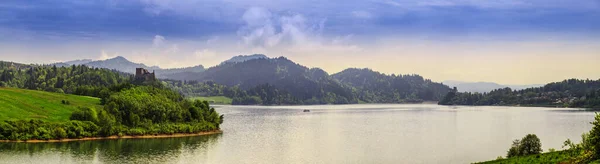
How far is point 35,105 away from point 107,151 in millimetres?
38519

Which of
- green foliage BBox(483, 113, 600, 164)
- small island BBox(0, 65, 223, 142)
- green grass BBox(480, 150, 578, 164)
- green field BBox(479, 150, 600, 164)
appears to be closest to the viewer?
green foliage BBox(483, 113, 600, 164)

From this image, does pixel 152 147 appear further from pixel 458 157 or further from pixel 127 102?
pixel 458 157

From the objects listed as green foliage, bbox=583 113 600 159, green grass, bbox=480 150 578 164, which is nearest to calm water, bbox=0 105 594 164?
green grass, bbox=480 150 578 164

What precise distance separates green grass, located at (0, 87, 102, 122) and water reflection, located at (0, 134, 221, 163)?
14.3 m

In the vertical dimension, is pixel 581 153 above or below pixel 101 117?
below

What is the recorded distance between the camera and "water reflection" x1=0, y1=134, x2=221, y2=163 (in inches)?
3137

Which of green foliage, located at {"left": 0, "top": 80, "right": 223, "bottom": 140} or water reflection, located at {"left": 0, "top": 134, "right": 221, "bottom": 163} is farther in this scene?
green foliage, located at {"left": 0, "top": 80, "right": 223, "bottom": 140}

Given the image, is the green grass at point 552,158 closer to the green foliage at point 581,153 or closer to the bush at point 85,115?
the green foliage at point 581,153

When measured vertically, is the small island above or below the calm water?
above

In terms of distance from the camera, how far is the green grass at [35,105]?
108 m

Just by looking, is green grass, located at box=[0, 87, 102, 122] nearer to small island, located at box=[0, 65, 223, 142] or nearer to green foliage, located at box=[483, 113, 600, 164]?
small island, located at box=[0, 65, 223, 142]

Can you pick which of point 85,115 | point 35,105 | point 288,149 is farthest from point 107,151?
point 35,105

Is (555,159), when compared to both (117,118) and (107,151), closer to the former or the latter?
(107,151)

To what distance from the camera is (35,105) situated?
11856cm
